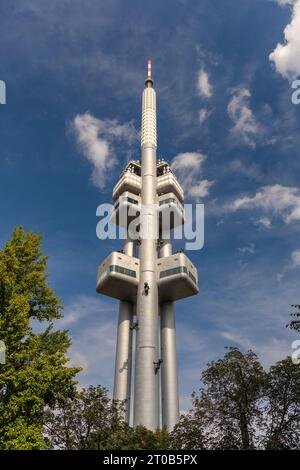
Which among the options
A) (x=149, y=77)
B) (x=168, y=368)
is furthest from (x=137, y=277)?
(x=149, y=77)

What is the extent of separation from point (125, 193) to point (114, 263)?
54.9 ft

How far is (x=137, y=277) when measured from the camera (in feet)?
209

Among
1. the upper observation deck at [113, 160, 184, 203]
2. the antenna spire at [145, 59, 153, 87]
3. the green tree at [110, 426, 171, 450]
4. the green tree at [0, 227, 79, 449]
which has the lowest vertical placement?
the green tree at [110, 426, 171, 450]

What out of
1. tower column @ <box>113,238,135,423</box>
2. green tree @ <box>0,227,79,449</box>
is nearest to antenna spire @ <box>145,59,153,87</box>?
tower column @ <box>113,238,135,423</box>

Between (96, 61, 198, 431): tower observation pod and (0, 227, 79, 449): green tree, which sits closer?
(0, 227, 79, 449): green tree

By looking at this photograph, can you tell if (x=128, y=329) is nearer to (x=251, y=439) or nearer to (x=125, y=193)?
(x=125, y=193)

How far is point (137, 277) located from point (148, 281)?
2462 mm

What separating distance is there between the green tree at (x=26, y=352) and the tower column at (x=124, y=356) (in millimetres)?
33275

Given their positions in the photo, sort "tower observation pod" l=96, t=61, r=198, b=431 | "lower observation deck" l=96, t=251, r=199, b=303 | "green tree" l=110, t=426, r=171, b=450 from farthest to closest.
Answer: "lower observation deck" l=96, t=251, r=199, b=303
"tower observation pod" l=96, t=61, r=198, b=431
"green tree" l=110, t=426, r=171, b=450

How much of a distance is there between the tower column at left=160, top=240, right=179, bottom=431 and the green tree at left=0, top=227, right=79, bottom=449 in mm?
33886

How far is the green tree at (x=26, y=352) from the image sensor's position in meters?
21.4

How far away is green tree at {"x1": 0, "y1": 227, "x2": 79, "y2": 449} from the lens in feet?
70.3

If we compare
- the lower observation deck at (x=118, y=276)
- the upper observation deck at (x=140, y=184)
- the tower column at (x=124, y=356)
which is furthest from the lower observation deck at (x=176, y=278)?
the upper observation deck at (x=140, y=184)

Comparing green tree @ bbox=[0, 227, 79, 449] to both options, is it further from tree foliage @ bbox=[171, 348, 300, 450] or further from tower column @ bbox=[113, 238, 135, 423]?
tower column @ bbox=[113, 238, 135, 423]
